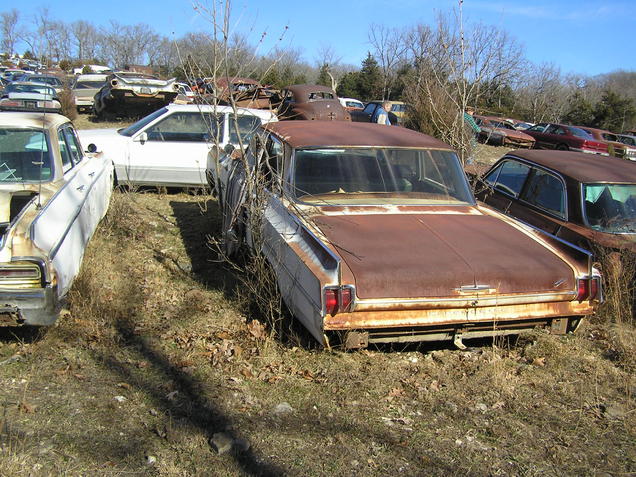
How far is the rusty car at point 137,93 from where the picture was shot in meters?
15.6

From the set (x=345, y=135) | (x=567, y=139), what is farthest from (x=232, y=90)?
(x=567, y=139)

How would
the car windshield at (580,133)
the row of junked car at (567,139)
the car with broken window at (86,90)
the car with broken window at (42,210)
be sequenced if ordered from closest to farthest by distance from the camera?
the car with broken window at (42,210) → the car with broken window at (86,90) → the row of junked car at (567,139) → the car windshield at (580,133)

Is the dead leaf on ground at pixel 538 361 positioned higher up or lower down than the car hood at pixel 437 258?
lower down

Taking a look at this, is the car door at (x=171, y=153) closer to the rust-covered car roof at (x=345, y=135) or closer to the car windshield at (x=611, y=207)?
the rust-covered car roof at (x=345, y=135)

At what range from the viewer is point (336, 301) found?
3.60m

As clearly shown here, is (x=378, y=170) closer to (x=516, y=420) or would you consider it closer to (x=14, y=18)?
(x=516, y=420)

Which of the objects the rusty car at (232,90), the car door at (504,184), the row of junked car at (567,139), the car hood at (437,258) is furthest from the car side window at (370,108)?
the car hood at (437,258)

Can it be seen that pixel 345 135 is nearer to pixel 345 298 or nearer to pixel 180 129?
pixel 345 298

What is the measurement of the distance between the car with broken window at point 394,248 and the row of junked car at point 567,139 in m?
15.9

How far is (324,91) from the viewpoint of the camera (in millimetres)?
17922

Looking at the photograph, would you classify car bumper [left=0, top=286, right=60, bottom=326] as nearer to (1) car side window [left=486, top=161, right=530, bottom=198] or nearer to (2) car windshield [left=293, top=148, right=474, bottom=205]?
(2) car windshield [left=293, top=148, right=474, bottom=205]

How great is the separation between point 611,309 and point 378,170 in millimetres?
2488

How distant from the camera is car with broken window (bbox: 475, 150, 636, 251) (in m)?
5.43

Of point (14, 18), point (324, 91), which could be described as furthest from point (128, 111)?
point (14, 18)
